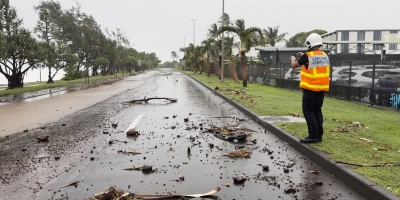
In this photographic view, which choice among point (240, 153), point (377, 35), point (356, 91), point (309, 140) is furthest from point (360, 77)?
point (377, 35)

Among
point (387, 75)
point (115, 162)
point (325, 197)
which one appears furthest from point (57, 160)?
point (387, 75)

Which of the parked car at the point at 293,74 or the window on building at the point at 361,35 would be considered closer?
the parked car at the point at 293,74

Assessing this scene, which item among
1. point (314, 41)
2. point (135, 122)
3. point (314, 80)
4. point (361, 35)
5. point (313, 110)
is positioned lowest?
point (135, 122)

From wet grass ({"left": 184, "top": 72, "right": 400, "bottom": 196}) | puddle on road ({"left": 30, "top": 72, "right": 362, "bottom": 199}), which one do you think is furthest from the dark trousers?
puddle on road ({"left": 30, "top": 72, "right": 362, "bottom": 199})

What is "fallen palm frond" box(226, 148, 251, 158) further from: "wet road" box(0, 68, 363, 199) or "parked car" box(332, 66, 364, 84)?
"parked car" box(332, 66, 364, 84)

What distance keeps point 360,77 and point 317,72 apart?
921cm

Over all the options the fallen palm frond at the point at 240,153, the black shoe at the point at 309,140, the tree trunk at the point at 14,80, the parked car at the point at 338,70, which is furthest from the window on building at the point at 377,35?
the fallen palm frond at the point at 240,153

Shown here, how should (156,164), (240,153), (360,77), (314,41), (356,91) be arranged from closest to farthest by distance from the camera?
(156,164), (240,153), (314,41), (360,77), (356,91)

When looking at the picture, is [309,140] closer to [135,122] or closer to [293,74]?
[135,122]

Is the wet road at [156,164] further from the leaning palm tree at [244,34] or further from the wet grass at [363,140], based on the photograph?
the leaning palm tree at [244,34]

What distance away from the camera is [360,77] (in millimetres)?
14750

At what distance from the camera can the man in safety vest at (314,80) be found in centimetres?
668

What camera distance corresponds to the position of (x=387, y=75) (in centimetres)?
1300

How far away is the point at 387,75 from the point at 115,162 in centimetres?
1109
